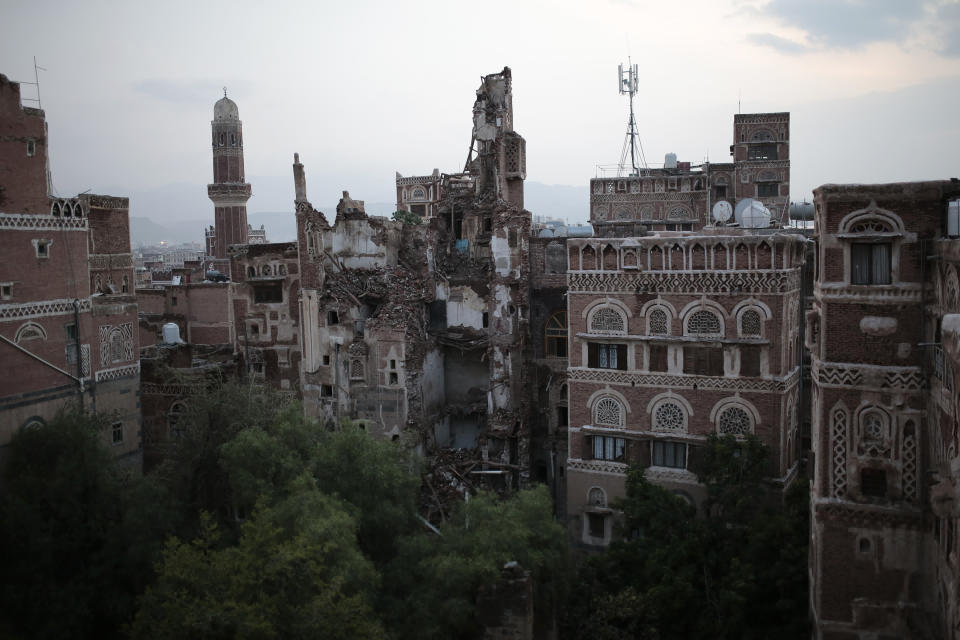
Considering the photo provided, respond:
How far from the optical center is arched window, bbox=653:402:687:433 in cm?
2703

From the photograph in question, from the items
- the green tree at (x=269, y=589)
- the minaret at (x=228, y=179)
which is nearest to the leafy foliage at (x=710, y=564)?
the green tree at (x=269, y=589)

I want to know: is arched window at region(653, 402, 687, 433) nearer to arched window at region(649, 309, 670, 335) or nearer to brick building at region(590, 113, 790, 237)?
arched window at region(649, 309, 670, 335)

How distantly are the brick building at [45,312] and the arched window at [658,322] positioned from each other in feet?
62.2

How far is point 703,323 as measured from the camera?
1045 inches

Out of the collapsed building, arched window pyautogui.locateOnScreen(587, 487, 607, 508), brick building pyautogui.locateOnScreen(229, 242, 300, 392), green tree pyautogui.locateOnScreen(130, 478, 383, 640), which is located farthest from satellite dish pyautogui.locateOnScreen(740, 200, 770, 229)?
green tree pyautogui.locateOnScreen(130, 478, 383, 640)

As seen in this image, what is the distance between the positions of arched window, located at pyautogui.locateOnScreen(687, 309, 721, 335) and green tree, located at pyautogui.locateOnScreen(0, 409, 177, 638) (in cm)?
1653

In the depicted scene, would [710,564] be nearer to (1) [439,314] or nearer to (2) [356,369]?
(1) [439,314]

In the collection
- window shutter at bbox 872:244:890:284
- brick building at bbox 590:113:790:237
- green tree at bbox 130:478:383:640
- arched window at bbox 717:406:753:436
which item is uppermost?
brick building at bbox 590:113:790:237

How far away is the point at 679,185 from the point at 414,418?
33.0m

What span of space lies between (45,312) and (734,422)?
76.1 feet

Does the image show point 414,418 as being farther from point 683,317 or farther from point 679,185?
point 679,185

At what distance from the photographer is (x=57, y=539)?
2073cm

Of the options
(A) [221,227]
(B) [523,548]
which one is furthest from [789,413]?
(A) [221,227]

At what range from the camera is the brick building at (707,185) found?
184 ft
